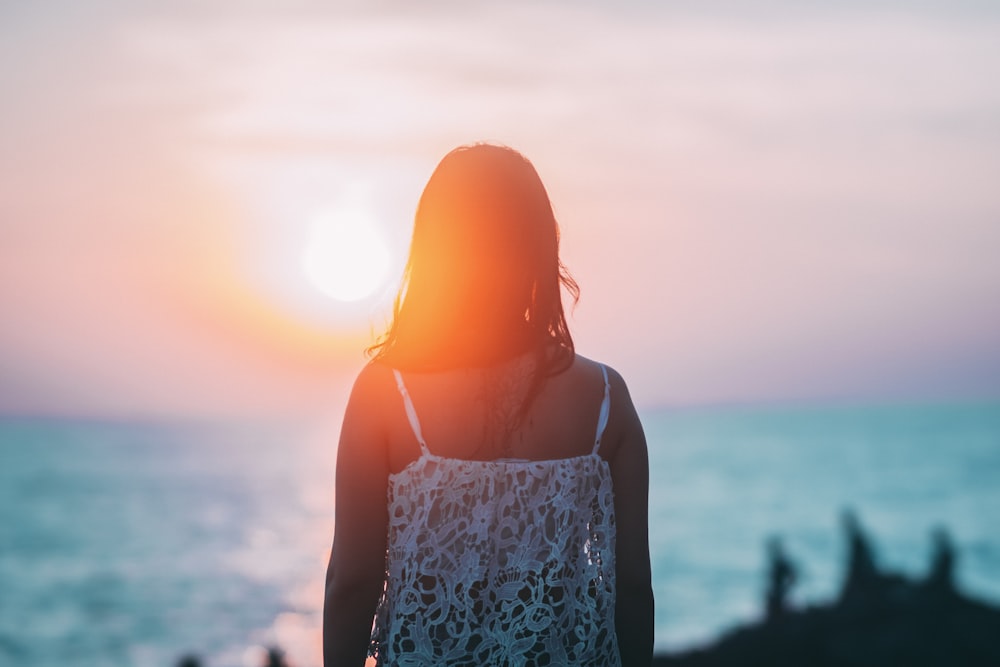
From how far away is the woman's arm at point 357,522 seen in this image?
2855mm

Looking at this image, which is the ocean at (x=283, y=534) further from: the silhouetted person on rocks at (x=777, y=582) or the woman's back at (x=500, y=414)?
the woman's back at (x=500, y=414)

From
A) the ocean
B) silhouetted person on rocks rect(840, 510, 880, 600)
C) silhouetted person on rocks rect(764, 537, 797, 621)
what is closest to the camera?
silhouetted person on rocks rect(840, 510, 880, 600)

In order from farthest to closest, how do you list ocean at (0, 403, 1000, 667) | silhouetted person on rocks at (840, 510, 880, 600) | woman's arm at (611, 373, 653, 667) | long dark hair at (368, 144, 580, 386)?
ocean at (0, 403, 1000, 667), silhouetted person on rocks at (840, 510, 880, 600), woman's arm at (611, 373, 653, 667), long dark hair at (368, 144, 580, 386)

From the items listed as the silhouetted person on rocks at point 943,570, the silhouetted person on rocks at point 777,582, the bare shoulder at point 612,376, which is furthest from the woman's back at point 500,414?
the silhouetted person on rocks at point 777,582

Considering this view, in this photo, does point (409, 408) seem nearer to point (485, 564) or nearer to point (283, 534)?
point (485, 564)

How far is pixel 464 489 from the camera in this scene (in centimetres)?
292

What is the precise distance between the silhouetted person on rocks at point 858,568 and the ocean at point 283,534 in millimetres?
1036

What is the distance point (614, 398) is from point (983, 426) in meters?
147

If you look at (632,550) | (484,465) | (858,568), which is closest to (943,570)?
(858,568)

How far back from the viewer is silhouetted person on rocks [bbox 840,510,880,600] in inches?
683

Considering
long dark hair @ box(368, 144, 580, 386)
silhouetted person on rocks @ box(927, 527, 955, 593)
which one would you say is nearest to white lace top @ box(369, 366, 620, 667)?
long dark hair @ box(368, 144, 580, 386)

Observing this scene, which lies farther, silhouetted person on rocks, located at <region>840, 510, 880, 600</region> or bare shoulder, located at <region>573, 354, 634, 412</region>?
silhouetted person on rocks, located at <region>840, 510, 880, 600</region>

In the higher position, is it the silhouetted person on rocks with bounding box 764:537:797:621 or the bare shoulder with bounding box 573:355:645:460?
the bare shoulder with bounding box 573:355:645:460

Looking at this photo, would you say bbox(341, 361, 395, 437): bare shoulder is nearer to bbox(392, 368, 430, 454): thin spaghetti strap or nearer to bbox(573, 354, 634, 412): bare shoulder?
bbox(392, 368, 430, 454): thin spaghetti strap
